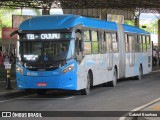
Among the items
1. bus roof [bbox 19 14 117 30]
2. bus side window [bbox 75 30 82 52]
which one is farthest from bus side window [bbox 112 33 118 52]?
bus side window [bbox 75 30 82 52]

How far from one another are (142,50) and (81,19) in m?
11.4

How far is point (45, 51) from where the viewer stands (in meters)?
16.9

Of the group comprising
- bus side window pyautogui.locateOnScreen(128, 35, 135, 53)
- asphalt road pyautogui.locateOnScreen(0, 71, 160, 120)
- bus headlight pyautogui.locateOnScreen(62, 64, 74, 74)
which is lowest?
asphalt road pyautogui.locateOnScreen(0, 71, 160, 120)

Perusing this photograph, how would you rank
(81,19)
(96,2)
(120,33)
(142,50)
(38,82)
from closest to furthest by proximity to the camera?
(38,82) → (81,19) → (120,33) → (142,50) → (96,2)

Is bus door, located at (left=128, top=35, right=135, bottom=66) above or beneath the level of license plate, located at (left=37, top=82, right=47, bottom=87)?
above

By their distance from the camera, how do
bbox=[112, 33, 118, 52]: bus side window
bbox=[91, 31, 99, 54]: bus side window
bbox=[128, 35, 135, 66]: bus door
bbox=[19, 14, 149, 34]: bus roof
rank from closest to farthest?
bbox=[19, 14, 149, 34]: bus roof < bbox=[91, 31, 99, 54]: bus side window < bbox=[112, 33, 118, 52]: bus side window < bbox=[128, 35, 135, 66]: bus door

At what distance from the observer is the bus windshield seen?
1677cm

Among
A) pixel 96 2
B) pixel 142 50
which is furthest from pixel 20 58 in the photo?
pixel 96 2

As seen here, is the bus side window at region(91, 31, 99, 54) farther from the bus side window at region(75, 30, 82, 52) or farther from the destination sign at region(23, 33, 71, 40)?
the destination sign at region(23, 33, 71, 40)

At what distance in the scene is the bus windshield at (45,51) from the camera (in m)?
16.8

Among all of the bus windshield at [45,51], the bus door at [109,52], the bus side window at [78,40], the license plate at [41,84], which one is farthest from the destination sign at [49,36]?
the bus door at [109,52]

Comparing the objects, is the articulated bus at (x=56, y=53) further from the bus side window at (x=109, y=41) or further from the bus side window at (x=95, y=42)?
the bus side window at (x=109, y=41)

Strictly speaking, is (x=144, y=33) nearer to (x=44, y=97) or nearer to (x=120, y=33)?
(x=120, y=33)

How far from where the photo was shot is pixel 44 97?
1762 cm
